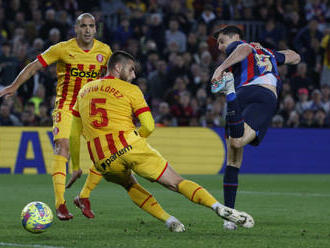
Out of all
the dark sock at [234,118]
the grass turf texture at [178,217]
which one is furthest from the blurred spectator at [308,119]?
the dark sock at [234,118]

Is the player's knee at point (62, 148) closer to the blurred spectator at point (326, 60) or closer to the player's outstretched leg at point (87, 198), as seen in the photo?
the player's outstretched leg at point (87, 198)

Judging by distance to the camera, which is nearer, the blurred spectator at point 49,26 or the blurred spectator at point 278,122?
the blurred spectator at point 278,122

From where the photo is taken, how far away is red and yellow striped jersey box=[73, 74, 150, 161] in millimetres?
6625

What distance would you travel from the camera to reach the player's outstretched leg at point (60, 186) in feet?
26.1

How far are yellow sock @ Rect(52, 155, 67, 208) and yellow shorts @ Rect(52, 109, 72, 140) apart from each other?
0.24m

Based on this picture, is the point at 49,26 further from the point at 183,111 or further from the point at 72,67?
the point at 72,67

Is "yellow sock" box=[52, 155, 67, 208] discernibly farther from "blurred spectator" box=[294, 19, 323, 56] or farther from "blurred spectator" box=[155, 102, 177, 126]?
"blurred spectator" box=[294, 19, 323, 56]

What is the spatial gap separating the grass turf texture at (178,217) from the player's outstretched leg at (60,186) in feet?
0.32

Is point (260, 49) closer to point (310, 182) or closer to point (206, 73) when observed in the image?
point (310, 182)

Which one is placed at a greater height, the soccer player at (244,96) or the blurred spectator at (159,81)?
the soccer player at (244,96)

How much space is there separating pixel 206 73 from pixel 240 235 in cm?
1229

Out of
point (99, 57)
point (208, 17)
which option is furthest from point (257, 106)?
point (208, 17)

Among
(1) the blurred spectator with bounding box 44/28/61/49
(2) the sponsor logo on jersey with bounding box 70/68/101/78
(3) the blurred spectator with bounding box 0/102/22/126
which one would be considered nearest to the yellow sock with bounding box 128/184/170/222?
(2) the sponsor logo on jersey with bounding box 70/68/101/78

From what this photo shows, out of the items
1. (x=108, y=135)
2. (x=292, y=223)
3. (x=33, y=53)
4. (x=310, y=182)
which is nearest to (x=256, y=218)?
(x=292, y=223)
